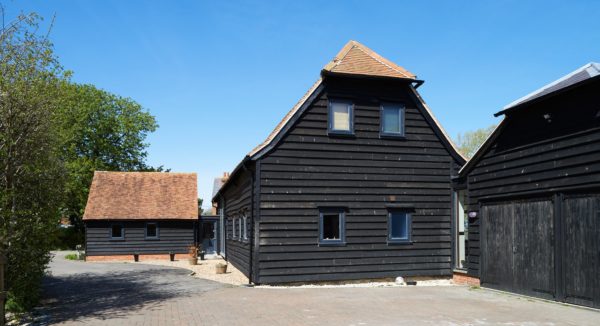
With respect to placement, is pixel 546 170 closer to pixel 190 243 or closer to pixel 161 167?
pixel 190 243

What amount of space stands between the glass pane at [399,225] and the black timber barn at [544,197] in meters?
2.35

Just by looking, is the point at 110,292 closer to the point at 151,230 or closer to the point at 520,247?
the point at 520,247

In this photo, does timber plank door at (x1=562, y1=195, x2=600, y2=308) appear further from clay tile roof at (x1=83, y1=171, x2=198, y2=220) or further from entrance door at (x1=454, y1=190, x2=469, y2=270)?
clay tile roof at (x1=83, y1=171, x2=198, y2=220)

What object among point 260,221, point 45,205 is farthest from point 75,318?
point 260,221

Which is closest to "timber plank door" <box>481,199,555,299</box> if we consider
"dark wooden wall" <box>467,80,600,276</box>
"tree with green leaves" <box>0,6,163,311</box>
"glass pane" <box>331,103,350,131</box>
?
"dark wooden wall" <box>467,80,600,276</box>

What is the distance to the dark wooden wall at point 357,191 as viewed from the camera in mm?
15094

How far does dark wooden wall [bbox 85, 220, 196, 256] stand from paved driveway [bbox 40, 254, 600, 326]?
1339cm

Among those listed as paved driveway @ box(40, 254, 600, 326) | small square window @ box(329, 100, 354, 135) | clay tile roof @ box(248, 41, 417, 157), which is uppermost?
clay tile roof @ box(248, 41, 417, 157)

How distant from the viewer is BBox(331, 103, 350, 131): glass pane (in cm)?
1588

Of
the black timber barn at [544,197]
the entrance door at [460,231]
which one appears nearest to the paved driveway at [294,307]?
the black timber barn at [544,197]

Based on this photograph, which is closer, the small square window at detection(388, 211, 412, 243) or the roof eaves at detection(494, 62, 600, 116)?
the roof eaves at detection(494, 62, 600, 116)

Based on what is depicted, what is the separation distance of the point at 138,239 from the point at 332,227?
17294 mm

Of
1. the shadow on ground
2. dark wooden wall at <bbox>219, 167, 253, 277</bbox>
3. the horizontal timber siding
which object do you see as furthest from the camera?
the horizontal timber siding

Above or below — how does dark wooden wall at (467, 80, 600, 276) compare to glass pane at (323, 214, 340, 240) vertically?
above
